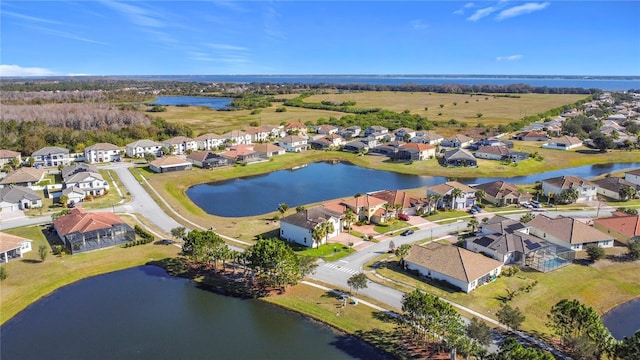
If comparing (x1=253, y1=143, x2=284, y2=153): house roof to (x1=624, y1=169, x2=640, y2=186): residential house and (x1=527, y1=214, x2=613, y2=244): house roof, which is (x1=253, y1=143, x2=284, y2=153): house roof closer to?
(x1=527, y1=214, x2=613, y2=244): house roof

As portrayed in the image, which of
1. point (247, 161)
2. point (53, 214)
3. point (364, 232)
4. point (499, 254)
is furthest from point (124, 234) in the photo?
point (247, 161)

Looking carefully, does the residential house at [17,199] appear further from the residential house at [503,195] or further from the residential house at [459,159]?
the residential house at [459,159]

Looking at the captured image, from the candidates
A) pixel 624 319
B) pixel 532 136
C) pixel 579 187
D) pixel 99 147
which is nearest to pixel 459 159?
pixel 579 187

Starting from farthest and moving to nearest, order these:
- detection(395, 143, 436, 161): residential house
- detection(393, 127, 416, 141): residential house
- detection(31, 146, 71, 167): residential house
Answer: detection(393, 127, 416, 141): residential house → detection(395, 143, 436, 161): residential house → detection(31, 146, 71, 167): residential house

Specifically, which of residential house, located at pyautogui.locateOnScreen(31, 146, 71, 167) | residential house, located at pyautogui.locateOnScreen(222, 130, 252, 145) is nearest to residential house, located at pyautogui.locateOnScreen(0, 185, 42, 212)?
residential house, located at pyautogui.locateOnScreen(31, 146, 71, 167)

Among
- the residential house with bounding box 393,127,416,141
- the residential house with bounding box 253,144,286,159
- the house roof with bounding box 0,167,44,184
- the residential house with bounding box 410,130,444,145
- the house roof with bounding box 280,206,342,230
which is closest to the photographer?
the house roof with bounding box 280,206,342,230

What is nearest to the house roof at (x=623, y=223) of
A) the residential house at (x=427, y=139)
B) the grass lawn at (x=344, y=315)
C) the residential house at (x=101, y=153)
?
the grass lawn at (x=344, y=315)
